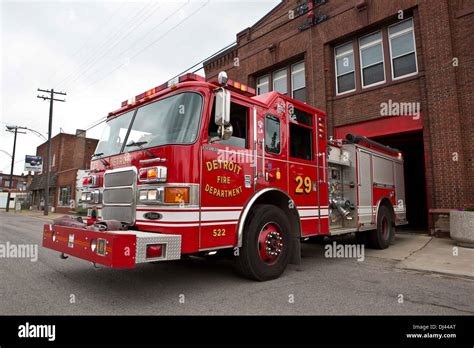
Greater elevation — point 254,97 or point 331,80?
point 331,80

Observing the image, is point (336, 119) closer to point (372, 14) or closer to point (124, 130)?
point (372, 14)

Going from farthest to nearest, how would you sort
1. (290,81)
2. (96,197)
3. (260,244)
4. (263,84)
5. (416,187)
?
(416,187), (263,84), (290,81), (96,197), (260,244)

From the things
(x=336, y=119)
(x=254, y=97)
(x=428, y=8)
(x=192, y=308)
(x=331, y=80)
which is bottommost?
(x=192, y=308)

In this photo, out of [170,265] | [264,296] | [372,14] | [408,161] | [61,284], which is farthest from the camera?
[408,161]

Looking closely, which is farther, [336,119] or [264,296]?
[336,119]

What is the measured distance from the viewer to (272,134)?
5094 millimetres

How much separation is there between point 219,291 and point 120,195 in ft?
5.85

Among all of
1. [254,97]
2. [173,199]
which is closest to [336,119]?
Answer: [254,97]

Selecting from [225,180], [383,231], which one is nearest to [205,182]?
[225,180]

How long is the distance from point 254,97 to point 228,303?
119 inches

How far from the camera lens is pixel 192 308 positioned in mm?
3557

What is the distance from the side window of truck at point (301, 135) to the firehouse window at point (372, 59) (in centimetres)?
701

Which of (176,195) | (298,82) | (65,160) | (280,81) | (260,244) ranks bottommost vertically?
(260,244)

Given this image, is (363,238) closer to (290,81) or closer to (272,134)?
(272,134)
